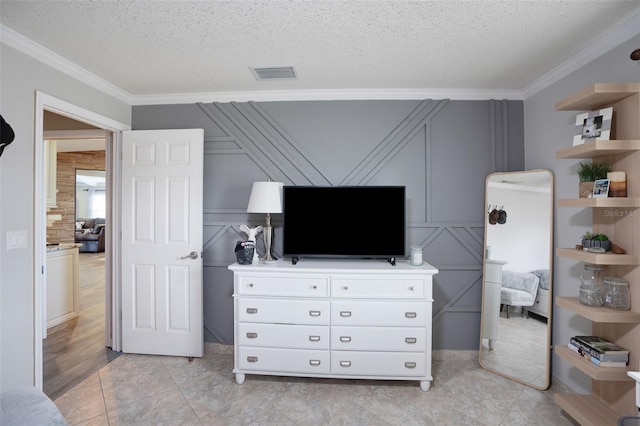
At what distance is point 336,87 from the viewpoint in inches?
113

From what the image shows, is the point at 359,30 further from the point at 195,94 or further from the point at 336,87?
the point at 195,94


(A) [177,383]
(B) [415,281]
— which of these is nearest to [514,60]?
(B) [415,281]

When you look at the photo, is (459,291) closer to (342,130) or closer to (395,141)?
(395,141)

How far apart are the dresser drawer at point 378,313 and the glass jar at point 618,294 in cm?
109

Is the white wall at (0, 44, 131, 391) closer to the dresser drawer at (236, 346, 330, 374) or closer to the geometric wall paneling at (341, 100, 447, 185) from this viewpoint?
the dresser drawer at (236, 346, 330, 374)

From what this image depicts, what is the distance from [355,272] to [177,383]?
1694 millimetres

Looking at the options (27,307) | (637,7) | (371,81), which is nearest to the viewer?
(637,7)

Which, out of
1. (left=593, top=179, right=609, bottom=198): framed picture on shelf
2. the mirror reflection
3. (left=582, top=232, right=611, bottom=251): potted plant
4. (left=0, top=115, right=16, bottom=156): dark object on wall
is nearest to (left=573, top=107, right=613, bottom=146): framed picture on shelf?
(left=593, top=179, right=609, bottom=198): framed picture on shelf

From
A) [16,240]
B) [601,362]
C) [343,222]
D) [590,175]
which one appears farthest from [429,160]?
[16,240]

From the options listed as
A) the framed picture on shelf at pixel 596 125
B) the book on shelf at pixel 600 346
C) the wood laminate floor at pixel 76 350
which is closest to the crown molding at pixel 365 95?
the framed picture on shelf at pixel 596 125

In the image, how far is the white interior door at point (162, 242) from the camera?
115 inches

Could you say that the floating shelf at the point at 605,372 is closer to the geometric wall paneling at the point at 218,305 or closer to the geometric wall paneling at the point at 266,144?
the geometric wall paneling at the point at 266,144

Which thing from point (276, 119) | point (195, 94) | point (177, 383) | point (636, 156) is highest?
point (195, 94)

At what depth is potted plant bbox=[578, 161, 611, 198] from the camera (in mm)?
1924
